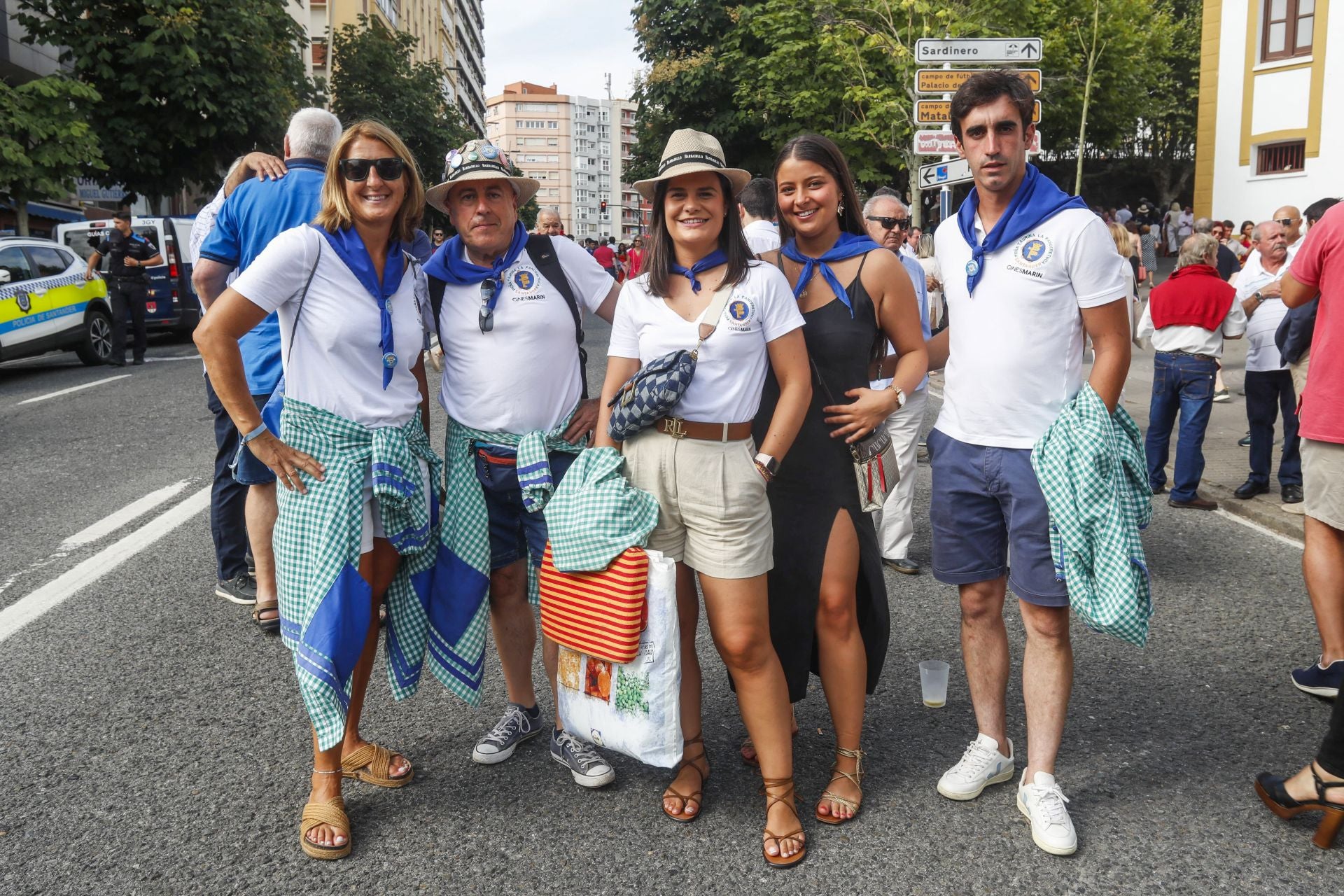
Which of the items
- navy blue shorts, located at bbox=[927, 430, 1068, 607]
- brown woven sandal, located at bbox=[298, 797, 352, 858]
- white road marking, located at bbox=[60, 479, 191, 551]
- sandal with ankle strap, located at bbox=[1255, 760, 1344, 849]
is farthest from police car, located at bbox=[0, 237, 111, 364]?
sandal with ankle strap, located at bbox=[1255, 760, 1344, 849]

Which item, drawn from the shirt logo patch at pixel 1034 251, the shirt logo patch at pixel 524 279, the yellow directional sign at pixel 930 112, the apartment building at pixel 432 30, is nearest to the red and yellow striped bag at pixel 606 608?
the shirt logo patch at pixel 524 279

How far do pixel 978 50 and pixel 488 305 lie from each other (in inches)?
388

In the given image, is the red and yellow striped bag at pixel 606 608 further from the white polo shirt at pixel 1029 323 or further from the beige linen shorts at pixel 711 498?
the white polo shirt at pixel 1029 323

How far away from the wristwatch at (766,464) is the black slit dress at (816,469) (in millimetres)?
197

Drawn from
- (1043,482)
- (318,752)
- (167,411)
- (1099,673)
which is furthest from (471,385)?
(167,411)

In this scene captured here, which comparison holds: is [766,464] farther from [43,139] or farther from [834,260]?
[43,139]

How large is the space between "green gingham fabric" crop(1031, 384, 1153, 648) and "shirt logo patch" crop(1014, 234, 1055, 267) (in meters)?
0.38

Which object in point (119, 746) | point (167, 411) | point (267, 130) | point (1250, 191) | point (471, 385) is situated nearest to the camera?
point (471, 385)

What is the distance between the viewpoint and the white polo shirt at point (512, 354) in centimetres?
341

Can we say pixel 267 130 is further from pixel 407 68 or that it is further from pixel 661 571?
pixel 661 571

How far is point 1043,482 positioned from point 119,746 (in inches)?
118

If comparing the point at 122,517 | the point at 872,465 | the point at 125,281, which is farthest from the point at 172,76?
the point at 872,465

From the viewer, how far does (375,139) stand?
3260mm

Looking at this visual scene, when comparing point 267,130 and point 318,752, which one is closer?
point 318,752
